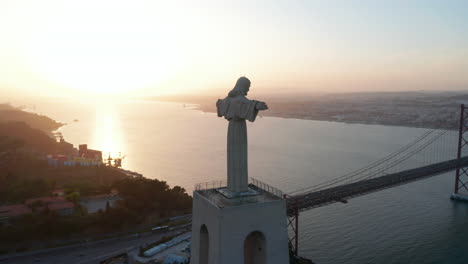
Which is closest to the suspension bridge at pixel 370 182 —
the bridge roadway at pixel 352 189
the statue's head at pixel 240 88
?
the bridge roadway at pixel 352 189

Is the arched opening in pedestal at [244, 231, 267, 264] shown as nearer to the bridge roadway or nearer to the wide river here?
the bridge roadway

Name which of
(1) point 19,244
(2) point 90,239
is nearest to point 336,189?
(2) point 90,239

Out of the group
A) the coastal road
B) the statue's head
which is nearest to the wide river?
the coastal road

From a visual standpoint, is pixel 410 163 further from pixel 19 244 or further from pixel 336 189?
pixel 19 244

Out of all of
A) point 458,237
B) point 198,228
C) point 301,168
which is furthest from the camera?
point 301,168

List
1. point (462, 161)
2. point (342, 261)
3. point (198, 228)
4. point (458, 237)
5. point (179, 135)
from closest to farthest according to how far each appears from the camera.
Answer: point (198, 228) → point (342, 261) → point (458, 237) → point (462, 161) → point (179, 135)

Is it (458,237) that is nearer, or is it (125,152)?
(458,237)

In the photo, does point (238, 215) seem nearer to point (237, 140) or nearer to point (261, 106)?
point (237, 140)

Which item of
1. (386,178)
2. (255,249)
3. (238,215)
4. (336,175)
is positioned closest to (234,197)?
(238,215)
